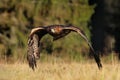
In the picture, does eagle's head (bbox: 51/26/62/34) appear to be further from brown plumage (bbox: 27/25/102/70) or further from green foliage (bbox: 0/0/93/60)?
green foliage (bbox: 0/0/93/60)

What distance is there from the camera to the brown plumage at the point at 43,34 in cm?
1274

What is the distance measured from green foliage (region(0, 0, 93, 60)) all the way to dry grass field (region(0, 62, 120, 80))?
16.4 meters

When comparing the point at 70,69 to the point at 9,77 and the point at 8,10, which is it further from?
the point at 8,10

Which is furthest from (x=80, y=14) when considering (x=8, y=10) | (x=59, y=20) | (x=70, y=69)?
(x=70, y=69)

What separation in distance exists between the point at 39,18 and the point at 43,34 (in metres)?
18.1

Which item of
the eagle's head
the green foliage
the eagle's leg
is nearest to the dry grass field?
the eagle's leg

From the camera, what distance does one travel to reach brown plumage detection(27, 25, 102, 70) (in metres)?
12.7

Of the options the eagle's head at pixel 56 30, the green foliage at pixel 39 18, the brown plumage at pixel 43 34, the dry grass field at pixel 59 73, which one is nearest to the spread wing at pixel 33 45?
the brown plumage at pixel 43 34

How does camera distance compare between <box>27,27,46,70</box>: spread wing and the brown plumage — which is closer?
the brown plumage

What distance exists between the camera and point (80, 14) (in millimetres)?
31844

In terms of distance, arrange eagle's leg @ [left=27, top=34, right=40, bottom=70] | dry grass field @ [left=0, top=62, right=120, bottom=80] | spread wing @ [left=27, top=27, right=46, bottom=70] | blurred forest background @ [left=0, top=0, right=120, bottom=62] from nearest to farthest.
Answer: dry grass field @ [left=0, top=62, right=120, bottom=80] → spread wing @ [left=27, top=27, right=46, bottom=70] → eagle's leg @ [left=27, top=34, right=40, bottom=70] → blurred forest background @ [left=0, top=0, right=120, bottom=62]

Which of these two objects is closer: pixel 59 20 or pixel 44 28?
pixel 44 28

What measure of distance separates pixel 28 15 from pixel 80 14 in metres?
2.43

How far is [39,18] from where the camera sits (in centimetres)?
3156
